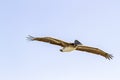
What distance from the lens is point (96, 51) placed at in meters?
51.2

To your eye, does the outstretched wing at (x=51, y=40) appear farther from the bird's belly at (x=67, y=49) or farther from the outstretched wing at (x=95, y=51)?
the outstretched wing at (x=95, y=51)

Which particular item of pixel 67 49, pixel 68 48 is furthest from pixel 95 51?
pixel 67 49

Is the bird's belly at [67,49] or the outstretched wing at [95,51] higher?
the outstretched wing at [95,51]

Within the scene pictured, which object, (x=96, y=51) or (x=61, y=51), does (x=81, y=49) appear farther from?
(x=61, y=51)

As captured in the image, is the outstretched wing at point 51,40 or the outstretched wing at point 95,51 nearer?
the outstretched wing at point 51,40

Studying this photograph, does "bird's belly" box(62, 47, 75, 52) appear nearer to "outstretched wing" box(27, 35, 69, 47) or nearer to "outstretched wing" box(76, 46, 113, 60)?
"outstretched wing" box(27, 35, 69, 47)

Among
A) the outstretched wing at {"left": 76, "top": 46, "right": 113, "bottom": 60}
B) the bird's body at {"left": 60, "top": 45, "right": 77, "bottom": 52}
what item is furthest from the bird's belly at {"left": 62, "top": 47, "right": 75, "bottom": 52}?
the outstretched wing at {"left": 76, "top": 46, "right": 113, "bottom": 60}

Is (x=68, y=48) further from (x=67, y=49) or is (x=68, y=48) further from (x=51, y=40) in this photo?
(x=51, y=40)

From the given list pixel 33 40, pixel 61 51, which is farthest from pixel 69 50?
pixel 33 40

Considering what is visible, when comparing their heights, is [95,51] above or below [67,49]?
above

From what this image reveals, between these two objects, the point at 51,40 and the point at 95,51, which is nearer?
the point at 51,40

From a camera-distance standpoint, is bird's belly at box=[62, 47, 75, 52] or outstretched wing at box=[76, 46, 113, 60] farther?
outstretched wing at box=[76, 46, 113, 60]

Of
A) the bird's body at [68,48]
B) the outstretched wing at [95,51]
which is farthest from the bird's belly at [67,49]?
the outstretched wing at [95,51]

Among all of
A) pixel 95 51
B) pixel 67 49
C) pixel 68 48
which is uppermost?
pixel 95 51
